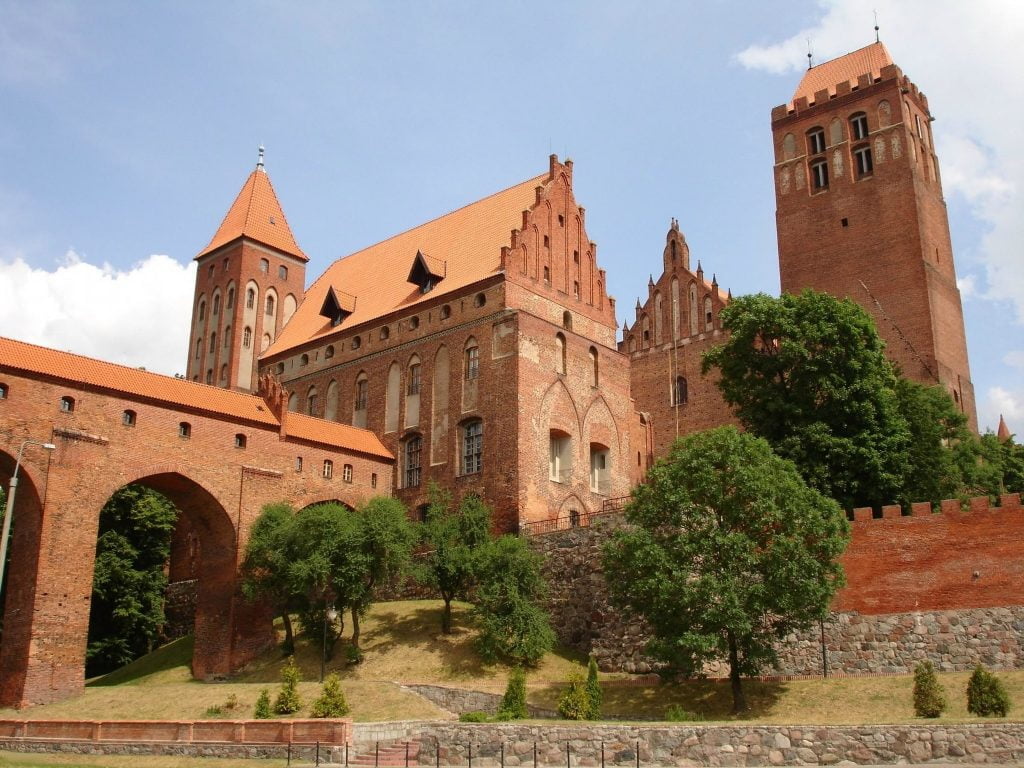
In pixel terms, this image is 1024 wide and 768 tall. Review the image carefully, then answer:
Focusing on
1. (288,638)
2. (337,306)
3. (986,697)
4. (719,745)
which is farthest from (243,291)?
(986,697)

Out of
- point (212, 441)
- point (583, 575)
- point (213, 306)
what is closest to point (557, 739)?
point (583, 575)

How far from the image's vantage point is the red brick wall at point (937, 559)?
2259 cm

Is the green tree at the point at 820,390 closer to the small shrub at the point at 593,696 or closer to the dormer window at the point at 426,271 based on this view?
the small shrub at the point at 593,696

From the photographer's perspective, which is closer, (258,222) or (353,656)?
(353,656)

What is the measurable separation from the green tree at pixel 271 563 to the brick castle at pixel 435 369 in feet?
3.15

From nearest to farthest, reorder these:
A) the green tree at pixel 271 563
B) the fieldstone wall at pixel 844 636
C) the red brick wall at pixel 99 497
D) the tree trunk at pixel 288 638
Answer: the fieldstone wall at pixel 844 636
the red brick wall at pixel 99 497
the green tree at pixel 271 563
the tree trunk at pixel 288 638

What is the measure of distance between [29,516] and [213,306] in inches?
746

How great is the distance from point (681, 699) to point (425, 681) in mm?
6746

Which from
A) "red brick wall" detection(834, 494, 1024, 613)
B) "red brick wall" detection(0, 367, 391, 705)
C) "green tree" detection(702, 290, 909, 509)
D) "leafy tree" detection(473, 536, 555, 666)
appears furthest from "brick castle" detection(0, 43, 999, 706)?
"green tree" detection(702, 290, 909, 509)

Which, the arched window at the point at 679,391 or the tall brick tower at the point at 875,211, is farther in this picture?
the arched window at the point at 679,391

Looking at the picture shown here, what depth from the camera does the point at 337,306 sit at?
40.8 meters

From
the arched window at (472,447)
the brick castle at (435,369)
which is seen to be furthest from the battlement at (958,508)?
the arched window at (472,447)

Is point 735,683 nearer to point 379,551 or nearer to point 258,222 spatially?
point 379,551

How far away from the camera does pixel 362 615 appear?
93.0 ft
